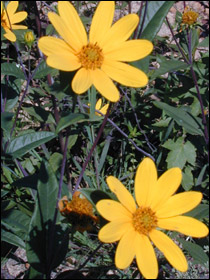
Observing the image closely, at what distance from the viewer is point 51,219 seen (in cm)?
136

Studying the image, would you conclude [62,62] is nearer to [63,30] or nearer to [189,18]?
[63,30]

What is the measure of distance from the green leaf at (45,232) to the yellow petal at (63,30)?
0.43 m

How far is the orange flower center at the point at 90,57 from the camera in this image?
1.21 metres

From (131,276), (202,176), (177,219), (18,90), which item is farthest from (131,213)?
(18,90)

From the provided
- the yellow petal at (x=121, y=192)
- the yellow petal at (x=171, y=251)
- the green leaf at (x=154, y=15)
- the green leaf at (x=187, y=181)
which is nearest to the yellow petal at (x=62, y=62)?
the green leaf at (x=154, y=15)

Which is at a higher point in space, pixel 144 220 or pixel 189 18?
pixel 189 18

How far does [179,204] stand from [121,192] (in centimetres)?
21

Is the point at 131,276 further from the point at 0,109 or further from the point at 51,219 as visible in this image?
the point at 0,109

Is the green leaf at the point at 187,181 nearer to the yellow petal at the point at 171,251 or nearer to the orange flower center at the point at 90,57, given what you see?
the yellow petal at the point at 171,251

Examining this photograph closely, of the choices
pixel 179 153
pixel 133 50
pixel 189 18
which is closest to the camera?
pixel 133 50

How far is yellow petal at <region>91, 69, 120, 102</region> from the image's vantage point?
1.11m

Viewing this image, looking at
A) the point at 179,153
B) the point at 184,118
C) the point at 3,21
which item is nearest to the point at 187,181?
the point at 179,153

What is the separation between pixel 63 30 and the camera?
1.21m

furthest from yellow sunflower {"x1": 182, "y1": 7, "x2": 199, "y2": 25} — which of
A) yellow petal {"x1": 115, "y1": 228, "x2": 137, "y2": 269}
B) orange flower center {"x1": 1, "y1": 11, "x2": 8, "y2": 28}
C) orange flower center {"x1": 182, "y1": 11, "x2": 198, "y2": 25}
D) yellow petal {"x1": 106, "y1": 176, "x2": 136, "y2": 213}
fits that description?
yellow petal {"x1": 115, "y1": 228, "x2": 137, "y2": 269}
